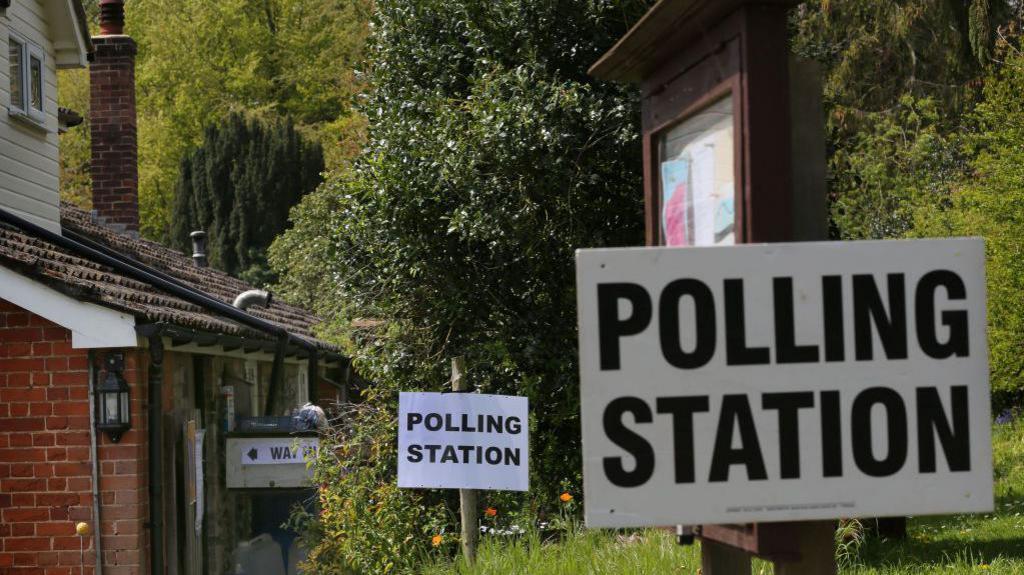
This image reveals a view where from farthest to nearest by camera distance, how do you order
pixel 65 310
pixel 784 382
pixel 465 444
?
pixel 65 310, pixel 465 444, pixel 784 382

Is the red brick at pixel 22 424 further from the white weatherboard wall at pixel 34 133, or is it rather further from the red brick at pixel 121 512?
the white weatherboard wall at pixel 34 133

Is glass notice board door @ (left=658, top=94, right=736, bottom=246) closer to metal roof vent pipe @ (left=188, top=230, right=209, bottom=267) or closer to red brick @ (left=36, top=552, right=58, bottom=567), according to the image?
red brick @ (left=36, top=552, right=58, bottom=567)

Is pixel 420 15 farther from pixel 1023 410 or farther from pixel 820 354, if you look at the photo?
pixel 1023 410

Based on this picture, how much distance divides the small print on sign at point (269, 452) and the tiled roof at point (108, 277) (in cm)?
102

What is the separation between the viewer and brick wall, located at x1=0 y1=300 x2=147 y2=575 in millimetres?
10070

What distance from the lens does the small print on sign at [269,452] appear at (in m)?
12.2

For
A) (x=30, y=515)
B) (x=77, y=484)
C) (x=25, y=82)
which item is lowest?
(x=30, y=515)

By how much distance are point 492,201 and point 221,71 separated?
34.4 m

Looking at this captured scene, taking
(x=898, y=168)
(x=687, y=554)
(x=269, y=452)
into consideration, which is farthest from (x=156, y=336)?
(x=898, y=168)

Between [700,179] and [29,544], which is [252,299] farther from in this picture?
[700,179]

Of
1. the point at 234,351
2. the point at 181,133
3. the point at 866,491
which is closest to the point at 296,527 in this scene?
the point at 234,351

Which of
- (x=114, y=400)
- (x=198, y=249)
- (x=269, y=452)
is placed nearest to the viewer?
(x=114, y=400)

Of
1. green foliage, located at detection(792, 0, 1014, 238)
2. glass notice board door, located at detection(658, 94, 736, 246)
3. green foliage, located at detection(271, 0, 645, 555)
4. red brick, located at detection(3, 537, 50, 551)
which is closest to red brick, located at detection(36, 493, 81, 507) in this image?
red brick, located at detection(3, 537, 50, 551)

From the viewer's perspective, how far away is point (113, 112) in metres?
19.0
